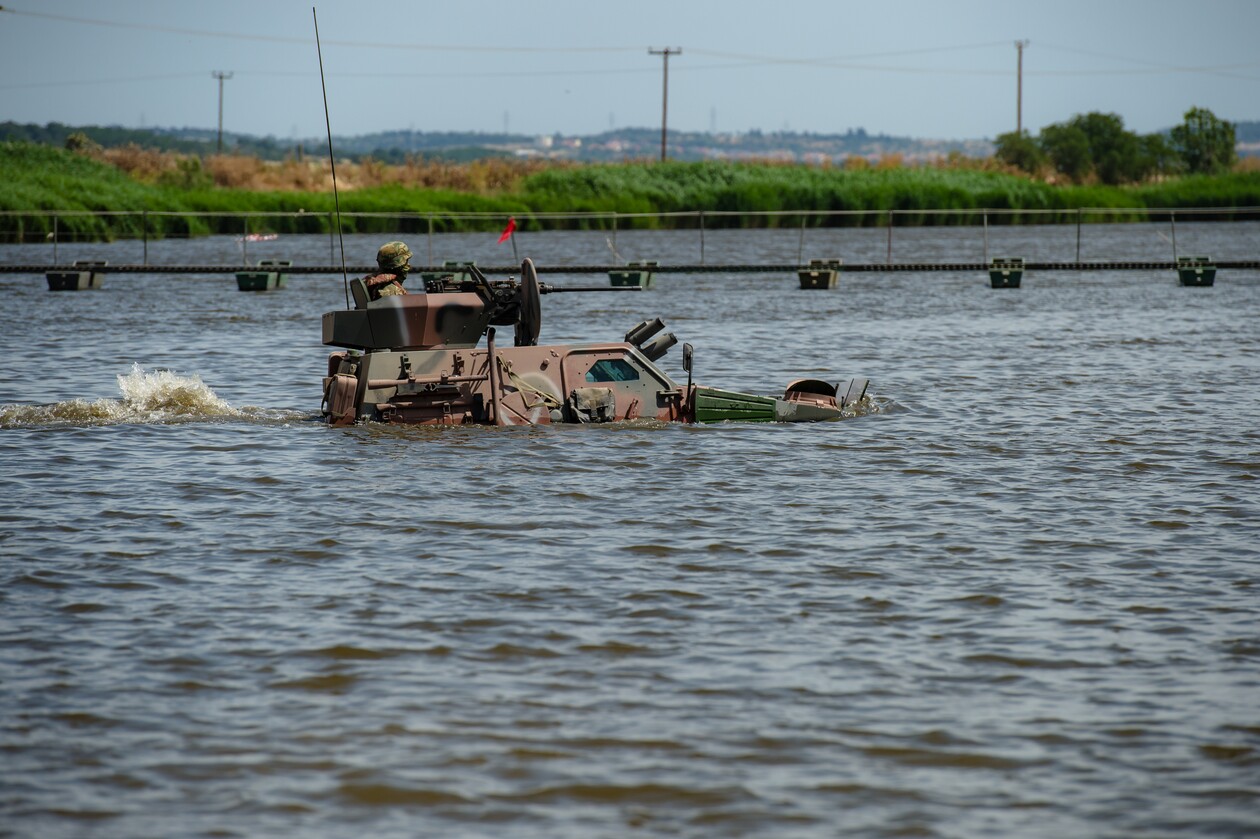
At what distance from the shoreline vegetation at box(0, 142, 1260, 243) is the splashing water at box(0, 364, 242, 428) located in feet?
140

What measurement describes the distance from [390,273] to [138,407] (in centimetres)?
407

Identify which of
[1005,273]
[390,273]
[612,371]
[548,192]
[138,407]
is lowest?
[138,407]

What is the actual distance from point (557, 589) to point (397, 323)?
5972 millimetres

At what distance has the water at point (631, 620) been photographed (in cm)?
763

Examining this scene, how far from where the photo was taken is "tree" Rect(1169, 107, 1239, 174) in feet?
393

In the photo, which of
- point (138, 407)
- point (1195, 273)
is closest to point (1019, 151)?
point (1195, 273)

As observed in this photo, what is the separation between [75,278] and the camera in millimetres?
39719

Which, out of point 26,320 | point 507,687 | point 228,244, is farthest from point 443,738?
point 228,244

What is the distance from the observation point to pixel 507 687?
9.09 metres

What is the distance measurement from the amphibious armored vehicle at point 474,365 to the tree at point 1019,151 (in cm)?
10074

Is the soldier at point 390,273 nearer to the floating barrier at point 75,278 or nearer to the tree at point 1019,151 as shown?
the floating barrier at point 75,278

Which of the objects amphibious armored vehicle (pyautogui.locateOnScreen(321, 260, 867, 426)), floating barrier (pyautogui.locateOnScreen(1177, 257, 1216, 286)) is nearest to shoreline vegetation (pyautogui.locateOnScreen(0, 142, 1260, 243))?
floating barrier (pyautogui.locateOnScreen(1177, 257, 1216, 286))

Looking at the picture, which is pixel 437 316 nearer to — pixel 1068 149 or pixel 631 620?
pixel 631 620

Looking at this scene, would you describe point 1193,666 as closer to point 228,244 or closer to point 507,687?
point 507,687
